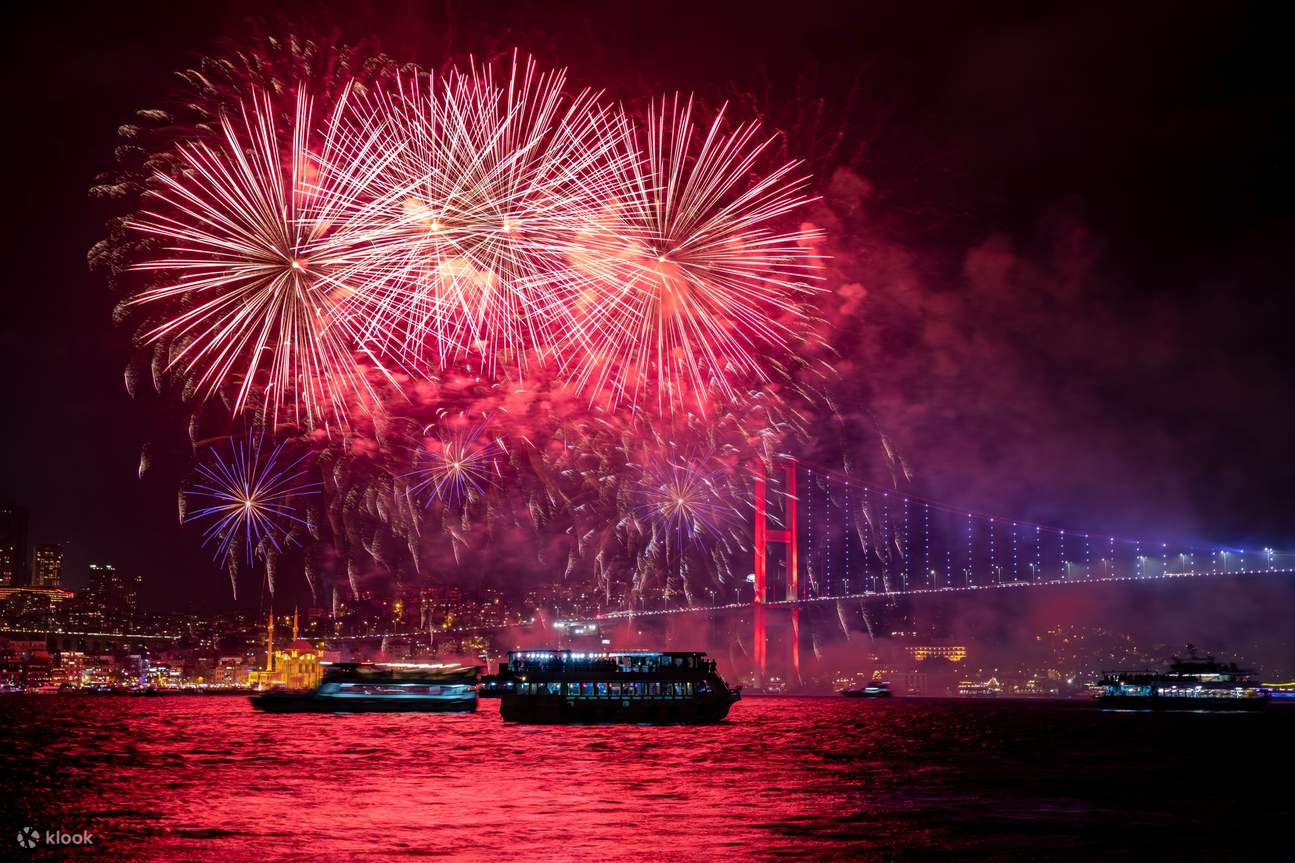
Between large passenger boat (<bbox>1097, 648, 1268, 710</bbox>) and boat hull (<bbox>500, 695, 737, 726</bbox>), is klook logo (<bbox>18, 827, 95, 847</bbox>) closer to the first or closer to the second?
boat hull (<bbox>500, 695, 737, 726</bbox>)

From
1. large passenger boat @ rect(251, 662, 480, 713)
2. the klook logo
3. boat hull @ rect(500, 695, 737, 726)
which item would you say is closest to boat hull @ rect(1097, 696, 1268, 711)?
boat hull @ rect(500, 695, 737, 726)

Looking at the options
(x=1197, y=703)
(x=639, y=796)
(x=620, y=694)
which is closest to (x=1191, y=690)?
(x=1197, y=703)

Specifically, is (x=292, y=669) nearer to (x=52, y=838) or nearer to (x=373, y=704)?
(x=373, y=704)

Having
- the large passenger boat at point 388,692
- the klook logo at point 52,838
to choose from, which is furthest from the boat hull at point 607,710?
the klook logo at point 52,838

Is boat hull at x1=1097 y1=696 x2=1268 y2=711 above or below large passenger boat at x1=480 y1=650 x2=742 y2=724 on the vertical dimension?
below

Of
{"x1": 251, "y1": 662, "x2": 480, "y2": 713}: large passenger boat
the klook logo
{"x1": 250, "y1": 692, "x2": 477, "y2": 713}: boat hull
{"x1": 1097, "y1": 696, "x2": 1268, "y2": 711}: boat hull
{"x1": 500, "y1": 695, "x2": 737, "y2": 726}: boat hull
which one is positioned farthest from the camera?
{"x1": 1097, "y1": 696, "x2": 1268, "y2": 711}: boat hull

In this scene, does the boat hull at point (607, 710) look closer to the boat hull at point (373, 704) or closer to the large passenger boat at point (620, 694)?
the large passenger boat at point (620, 694)

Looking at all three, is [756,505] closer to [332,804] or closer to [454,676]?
[454,676]

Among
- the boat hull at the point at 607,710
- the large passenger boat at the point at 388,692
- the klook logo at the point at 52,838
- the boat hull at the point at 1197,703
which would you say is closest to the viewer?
the klook logo at the point at 52,838
